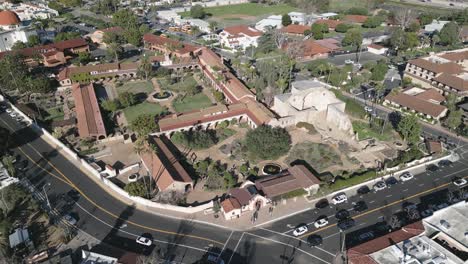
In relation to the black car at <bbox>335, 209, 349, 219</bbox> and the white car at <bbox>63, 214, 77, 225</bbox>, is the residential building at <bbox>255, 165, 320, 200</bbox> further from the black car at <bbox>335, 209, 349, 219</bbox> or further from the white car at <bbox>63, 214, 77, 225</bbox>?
the white car at <bbox>63, 214, 77, 225</bbox>

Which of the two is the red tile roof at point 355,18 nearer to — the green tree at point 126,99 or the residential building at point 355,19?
the residential building at point 355,19

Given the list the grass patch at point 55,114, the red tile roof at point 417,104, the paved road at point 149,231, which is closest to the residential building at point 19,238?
the paved road at point 149,231

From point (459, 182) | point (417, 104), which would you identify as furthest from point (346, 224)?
point (417, 104)

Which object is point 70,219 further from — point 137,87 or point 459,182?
point 459,182

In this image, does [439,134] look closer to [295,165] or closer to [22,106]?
[295,165]

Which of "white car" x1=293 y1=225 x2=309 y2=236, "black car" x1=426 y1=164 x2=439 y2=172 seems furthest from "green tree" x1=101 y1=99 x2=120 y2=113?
"black car" x1=426 y1=164 x2=439 y2=172

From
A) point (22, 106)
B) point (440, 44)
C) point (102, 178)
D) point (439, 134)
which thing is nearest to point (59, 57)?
point (22, 106)
